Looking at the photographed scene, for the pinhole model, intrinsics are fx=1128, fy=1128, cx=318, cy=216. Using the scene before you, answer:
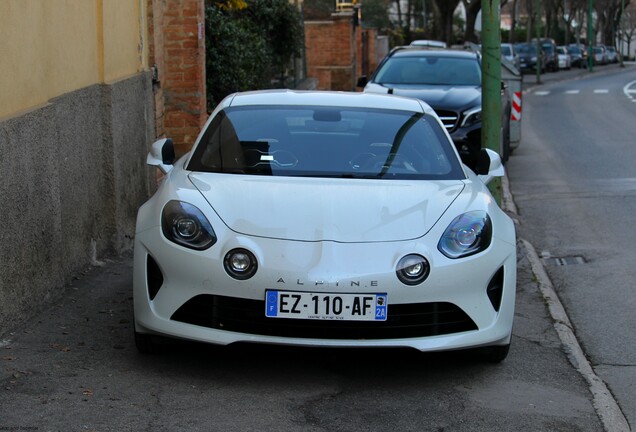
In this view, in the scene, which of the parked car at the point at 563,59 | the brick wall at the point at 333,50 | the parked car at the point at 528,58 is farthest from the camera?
the parked car at the point at 563,59

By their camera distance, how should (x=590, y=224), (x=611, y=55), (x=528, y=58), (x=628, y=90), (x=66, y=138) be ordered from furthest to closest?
(x=611, y=55) < (x=528, y=58) < (x=628, y=90) < (x=590, y=224) < (x=66, y=138)

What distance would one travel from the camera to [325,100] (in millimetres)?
7008

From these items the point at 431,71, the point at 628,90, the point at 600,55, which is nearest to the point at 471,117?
the point at 431,71

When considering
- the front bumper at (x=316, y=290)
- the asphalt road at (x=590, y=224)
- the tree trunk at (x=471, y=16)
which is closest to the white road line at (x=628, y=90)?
the tree trunk at (x=471, y=16)

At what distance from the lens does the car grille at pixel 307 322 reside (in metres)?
5.30

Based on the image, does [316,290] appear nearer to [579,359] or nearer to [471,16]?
[579,359]

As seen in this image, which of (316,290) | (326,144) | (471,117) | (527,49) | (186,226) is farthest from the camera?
(527,49)

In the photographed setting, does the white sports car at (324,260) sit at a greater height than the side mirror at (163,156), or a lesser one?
lesser

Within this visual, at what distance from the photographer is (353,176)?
622 cm

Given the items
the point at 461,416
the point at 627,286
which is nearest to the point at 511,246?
the point at 461,416

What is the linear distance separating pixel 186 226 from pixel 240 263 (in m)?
0.41

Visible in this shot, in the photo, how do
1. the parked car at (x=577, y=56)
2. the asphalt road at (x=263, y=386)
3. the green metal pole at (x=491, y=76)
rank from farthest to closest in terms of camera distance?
1. the parked car at (x=577, y=56)
2. the green metal pole at (x=491, y=76)
3. the asphalt road at (x=263, y=386)

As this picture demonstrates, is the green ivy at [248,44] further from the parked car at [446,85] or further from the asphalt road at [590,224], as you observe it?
the asphalt road at [590,224]

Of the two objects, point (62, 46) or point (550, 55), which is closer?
point (62, 46)
